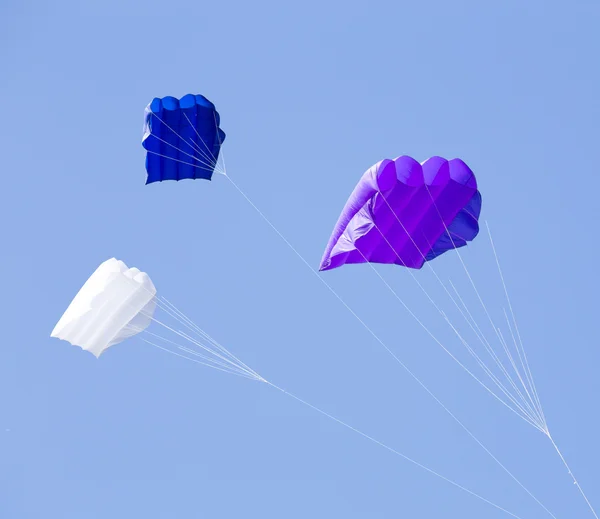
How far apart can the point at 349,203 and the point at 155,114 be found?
13.9 ft

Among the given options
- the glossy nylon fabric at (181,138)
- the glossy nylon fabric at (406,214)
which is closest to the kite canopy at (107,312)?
the glossy nylon fabric at (181,138)

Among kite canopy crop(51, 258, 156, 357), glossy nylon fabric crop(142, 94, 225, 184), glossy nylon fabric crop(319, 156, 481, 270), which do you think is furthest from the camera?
glossy nylon fabric crop(142, 94, 225, 184)

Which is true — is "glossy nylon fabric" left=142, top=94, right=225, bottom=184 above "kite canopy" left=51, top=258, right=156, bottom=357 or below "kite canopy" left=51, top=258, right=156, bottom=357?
above

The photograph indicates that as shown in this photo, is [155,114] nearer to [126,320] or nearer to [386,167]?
[126,320]

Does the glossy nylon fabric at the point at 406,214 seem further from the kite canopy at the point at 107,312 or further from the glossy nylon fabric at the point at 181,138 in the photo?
the glossy nylon fabric at the point at 181,138

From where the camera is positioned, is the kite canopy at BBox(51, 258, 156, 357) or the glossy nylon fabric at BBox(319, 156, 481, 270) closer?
the glossy nylon fabric at BBox(319, 156, 481, 270)

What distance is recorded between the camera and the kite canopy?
57.7ft

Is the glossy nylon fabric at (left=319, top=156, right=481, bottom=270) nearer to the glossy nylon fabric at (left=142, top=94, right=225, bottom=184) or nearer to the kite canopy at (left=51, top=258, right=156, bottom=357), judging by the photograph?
the kite canopy at (left=51, top=258, right=156, bottom=357)

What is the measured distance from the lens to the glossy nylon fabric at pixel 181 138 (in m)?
18.5

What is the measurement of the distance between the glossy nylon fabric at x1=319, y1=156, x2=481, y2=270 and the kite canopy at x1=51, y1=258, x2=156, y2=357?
10.9 feet

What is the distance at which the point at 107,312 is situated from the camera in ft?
57.8

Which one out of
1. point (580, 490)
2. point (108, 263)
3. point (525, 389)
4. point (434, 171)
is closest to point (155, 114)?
point (108, 263)

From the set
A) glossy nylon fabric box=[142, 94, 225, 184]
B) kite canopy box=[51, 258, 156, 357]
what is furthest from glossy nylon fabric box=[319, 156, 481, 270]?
glossy nylon fabric box=[142, 94, 225, 184]

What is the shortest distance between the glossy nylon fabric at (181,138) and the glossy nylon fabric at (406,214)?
374 cm
